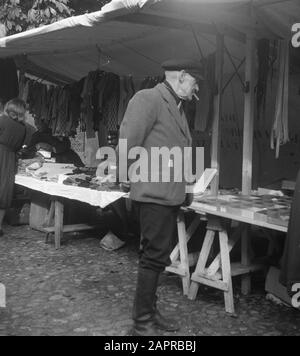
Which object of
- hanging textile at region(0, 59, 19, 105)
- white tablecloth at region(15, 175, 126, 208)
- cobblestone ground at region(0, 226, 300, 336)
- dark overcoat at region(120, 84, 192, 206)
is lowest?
cobblestone ground at region(0, 226, 300, 336)

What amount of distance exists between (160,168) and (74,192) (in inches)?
98.4

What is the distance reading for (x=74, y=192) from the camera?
17.6 ft

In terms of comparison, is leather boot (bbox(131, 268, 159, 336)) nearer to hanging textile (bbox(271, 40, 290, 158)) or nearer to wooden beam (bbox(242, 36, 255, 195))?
wooden beam (bbox(242, 36, 255, 195))

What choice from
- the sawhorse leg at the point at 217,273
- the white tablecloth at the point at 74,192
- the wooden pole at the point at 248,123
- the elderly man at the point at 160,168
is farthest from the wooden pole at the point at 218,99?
the elderly man at the point at 160,168

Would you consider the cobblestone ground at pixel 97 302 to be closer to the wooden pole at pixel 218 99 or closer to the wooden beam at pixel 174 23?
the wooden pole at pixel 218 99

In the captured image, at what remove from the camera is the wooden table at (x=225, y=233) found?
3500mm

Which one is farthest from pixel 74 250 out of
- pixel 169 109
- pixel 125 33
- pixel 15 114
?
pixel 169 109

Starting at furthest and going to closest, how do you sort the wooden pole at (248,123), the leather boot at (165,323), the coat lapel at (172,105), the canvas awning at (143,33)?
the wooden pole at (248,123)
the canvas awning at (143,33)
the leather boot at (165,323)
the coat lapel at (172,105)

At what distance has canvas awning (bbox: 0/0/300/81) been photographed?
3.70 metres

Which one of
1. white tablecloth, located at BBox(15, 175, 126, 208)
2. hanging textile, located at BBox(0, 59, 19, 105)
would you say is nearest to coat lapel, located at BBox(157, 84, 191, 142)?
white tablecloth, located at BBox(15, 175, 126, 208)

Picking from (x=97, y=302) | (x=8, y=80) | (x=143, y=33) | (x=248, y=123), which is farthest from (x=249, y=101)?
(x=8, y=80)

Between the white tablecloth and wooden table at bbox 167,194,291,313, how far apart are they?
3.25ft

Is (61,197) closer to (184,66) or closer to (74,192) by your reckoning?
(74,192)

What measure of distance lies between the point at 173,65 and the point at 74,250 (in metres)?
3.17
